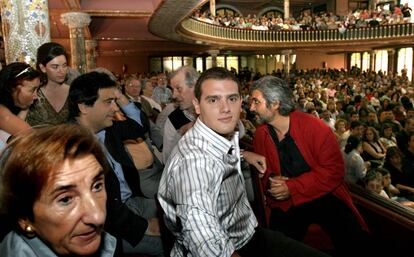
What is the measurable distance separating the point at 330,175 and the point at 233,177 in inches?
36.9

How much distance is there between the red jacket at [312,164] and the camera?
2.45 m

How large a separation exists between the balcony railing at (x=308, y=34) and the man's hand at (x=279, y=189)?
50.6 feet

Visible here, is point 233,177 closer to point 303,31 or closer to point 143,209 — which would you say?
point 143,209

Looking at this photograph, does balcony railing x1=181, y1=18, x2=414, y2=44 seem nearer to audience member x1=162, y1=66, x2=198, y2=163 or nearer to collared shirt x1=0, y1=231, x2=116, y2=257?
audience member x1=162, y1=66, x2=198, y2=163

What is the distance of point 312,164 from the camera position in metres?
2.55

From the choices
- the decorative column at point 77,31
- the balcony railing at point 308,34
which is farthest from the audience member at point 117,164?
the balcony railing at point 308,34

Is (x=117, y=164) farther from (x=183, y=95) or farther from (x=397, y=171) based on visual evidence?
(x=397, y=171)

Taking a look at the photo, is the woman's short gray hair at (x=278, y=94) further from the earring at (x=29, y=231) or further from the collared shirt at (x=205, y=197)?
the earring at (x=29, y=231)

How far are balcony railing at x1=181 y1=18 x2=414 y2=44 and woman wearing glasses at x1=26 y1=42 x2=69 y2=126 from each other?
1453 cm

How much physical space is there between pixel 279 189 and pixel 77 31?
8.50m

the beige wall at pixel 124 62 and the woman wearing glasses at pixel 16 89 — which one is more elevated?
the beige wall at pixel 124 62

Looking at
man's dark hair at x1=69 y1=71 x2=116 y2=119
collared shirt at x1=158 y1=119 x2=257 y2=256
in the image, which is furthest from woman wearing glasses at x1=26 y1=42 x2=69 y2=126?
collared shirt at x1=158 y1=119 x2=257 y2=256

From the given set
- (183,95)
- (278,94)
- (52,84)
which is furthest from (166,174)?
(52,84)

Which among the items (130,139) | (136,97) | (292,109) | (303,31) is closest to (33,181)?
(130,139)
